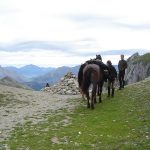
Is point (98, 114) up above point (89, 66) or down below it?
below

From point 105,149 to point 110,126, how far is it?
218 inches

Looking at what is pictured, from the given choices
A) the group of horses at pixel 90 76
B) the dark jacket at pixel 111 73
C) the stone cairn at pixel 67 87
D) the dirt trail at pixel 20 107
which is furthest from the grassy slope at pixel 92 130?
the stone cairn at pixel 67 87

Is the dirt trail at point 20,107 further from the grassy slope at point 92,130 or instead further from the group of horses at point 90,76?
the group of horses at point 90,76

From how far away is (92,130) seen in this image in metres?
22.1

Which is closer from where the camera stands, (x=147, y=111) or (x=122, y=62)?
(x=147, y=111)

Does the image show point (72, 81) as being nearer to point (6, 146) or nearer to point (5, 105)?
point (5, 105)

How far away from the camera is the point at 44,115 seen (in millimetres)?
29438

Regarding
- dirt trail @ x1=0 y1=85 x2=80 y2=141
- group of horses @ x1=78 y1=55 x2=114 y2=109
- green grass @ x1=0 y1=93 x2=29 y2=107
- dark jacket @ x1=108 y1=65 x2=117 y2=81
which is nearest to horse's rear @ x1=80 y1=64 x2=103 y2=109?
group of horses @ x1=78 y1=55 x2=114 y2=109

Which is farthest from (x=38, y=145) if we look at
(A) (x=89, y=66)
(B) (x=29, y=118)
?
(A) (x=89, y=66)

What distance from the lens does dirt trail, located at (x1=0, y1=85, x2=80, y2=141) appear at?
26.7 m

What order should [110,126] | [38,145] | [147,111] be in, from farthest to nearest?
1. [147,111]
2. [110,126]
3. [38,145]

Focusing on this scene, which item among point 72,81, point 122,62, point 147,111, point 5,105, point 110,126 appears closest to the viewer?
point 110,126

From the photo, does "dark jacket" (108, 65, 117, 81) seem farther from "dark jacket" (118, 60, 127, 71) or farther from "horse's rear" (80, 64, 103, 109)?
"horse's rear" (80, 64, 103, 109)

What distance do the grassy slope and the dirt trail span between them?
1.10 m
